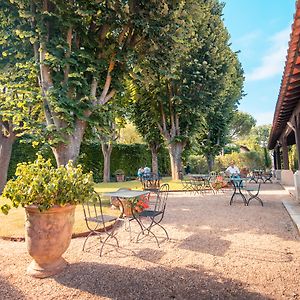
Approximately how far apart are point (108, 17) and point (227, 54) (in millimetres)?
8846

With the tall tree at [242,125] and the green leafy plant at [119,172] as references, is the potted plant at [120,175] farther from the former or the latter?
the tall tree at [242,125]

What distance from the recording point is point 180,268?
3.28m

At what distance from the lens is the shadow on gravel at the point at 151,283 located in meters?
2.60

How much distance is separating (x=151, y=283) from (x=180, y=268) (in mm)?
571

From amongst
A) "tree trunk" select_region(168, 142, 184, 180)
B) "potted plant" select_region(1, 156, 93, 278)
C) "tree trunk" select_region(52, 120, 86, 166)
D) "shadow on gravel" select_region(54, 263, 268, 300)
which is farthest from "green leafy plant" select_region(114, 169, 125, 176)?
"potted plant" select_region(1, 156, 93, 278)

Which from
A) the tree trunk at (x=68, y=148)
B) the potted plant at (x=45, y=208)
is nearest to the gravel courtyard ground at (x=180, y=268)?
the potted plant at (x=45, y=208)

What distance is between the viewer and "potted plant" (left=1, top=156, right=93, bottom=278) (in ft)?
9.77

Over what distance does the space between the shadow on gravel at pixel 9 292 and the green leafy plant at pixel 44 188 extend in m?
0.84

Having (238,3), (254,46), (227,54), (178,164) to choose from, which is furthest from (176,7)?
(178,164)

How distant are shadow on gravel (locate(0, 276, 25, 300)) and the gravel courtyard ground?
10mm

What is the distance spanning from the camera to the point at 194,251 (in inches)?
154

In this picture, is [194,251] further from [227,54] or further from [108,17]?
[227,54]

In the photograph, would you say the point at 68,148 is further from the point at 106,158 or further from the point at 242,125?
the point at 242,125

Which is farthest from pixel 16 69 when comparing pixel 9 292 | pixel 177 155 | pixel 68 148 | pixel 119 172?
pixel 119 172
